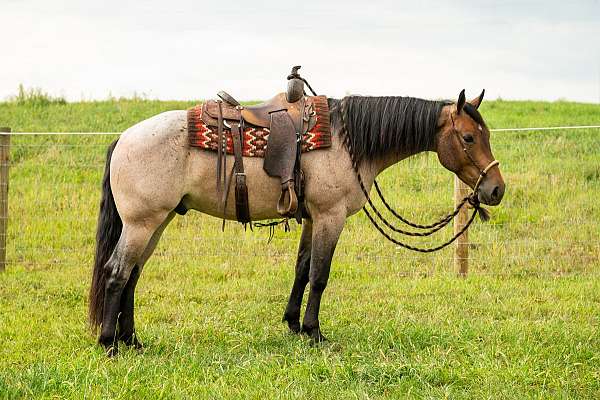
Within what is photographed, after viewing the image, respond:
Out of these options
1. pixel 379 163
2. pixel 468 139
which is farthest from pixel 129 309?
pixel 468 139

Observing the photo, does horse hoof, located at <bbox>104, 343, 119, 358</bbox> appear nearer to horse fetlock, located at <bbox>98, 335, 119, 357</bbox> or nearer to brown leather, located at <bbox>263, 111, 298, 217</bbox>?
horse fetlock, located at <bbox>98, 335, 119, 357</bbox>

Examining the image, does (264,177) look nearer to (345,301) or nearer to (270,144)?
(270,144)

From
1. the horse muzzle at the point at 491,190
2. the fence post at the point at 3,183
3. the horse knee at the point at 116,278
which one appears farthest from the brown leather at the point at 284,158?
the fence post at the point at 3,183

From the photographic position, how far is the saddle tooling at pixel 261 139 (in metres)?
5.27

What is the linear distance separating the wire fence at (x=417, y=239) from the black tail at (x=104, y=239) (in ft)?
11.0

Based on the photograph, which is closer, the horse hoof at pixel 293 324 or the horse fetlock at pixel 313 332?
the horse fetlock at pixel 313 332

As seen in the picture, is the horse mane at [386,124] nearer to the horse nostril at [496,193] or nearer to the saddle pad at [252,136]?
the saddle pad at [252,136]

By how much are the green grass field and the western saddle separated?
1.11 m

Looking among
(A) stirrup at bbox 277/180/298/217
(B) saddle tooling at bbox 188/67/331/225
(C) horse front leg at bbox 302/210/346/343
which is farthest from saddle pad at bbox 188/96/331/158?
(C) horse front leg at bbox 302/210/346/343

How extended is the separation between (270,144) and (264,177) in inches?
9.9

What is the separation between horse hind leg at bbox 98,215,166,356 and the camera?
514cm

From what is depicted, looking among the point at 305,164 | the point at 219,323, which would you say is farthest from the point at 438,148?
the point at 219,323

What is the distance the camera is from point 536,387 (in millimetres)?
4543

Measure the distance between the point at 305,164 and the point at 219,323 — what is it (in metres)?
1.77
